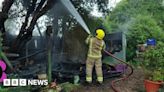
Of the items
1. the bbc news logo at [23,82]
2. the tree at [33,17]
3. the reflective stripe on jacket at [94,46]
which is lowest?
the bbc news logo at [23,82]

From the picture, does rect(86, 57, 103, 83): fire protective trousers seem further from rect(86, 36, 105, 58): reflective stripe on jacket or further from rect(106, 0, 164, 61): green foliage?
rect(106, 0, 164, 61): green foliage

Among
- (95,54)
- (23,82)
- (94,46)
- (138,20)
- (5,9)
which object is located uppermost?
(138,20)

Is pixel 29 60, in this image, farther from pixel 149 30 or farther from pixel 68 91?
pixel 149 30

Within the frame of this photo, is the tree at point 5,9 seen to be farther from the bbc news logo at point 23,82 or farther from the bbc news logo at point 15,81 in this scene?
the bbc news logo at point 23,82

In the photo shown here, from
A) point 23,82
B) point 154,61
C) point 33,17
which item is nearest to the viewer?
point 23,82

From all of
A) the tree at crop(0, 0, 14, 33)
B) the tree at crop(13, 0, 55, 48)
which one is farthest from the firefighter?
the tree at crop(0, 0, 14, 33)

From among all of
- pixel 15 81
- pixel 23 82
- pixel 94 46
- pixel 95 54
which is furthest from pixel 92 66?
pixel 15 81

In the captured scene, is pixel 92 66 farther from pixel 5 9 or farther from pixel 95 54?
pixel 5 9

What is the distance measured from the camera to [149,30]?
14211 mm

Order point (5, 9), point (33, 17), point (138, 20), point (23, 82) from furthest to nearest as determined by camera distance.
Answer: point (138, 20), point (33, 17), point (5, 9), point (23, 82)

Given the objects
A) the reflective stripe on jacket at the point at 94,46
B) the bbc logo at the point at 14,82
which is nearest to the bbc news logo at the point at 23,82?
the bbc logo at the point at 14,82

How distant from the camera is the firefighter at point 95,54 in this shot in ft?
26.8

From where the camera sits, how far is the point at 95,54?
8.25 meters

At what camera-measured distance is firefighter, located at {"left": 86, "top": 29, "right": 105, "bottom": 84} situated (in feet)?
26.8
